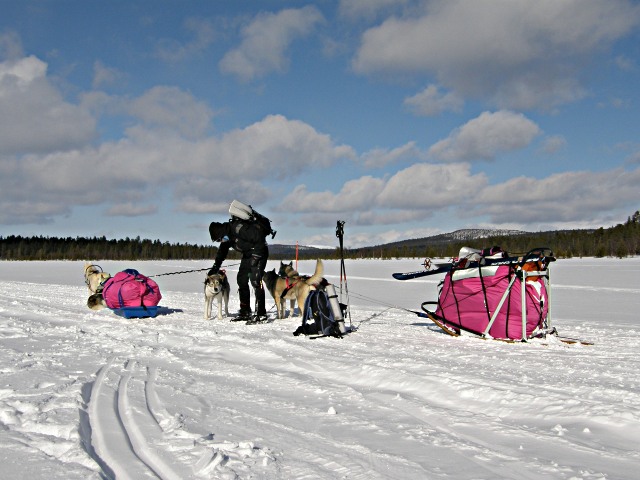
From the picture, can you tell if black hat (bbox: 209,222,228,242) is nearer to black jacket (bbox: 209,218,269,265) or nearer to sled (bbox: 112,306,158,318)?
black jacket (bbox: 209,218,269,265)

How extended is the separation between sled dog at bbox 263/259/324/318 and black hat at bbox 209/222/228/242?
166 centimetres

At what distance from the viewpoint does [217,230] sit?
995cm

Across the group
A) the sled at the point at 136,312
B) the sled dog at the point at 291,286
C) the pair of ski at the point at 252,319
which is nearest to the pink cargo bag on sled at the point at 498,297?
the sled dog at the point at 291,286

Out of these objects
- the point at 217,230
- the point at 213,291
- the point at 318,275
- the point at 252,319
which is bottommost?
the point at 252,319

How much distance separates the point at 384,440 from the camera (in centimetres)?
302

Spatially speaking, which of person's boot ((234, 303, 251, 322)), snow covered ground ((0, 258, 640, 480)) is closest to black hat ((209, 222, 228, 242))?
person's boot ((234, 303, 251, 322))

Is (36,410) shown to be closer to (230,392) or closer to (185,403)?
(185,403)

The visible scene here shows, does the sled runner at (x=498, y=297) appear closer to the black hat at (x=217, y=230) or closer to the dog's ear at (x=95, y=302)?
the black hat at (x=217, y=230)

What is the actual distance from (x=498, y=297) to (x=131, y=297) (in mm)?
→ 6877

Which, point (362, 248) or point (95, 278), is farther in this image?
point (362, 248)

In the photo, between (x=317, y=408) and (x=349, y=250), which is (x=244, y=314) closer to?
(x=317, y=408)

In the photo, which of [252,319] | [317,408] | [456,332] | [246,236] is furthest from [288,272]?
[317,408]

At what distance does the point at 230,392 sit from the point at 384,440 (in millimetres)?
1629

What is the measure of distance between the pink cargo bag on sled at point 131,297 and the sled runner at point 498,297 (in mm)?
5636
